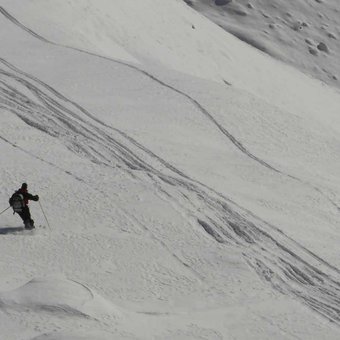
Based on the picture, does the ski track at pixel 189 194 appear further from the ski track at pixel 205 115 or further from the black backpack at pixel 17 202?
the black backpack at pixel 17 202

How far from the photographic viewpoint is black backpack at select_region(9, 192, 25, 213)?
545 inches

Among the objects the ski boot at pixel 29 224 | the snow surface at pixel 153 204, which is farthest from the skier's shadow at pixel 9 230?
the ski boot at pixel 29 224

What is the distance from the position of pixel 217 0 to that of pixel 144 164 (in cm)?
3400

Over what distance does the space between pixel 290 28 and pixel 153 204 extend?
34942 millimetres

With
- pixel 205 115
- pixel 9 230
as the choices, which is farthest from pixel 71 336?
pixel 205 115

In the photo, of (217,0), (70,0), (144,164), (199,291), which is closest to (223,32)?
(217,0)

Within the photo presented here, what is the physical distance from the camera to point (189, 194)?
1706cm

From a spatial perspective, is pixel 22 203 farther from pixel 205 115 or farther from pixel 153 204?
pixel 205 115

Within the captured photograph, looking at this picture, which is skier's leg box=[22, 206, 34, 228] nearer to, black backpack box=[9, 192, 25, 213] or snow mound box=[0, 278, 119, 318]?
black backpack box=[9, 192, 25, 213]

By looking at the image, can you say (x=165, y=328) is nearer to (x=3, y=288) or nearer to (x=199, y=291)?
(x=199, y=291)

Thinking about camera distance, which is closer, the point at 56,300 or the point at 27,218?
the point at 56,300

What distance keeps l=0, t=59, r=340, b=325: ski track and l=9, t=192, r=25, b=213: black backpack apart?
268 centimetres

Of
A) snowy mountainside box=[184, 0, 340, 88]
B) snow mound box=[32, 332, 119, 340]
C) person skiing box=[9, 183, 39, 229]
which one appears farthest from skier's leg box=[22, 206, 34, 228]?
snowy mountainside box=[184, 0, 340, 88]

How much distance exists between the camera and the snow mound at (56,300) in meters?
11.5
